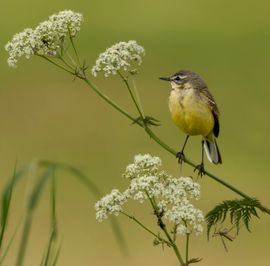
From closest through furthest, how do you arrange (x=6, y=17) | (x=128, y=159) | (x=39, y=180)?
(x=39, y=180), (x=128, y=159), (x=6, y=17)

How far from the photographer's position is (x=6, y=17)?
16219mm

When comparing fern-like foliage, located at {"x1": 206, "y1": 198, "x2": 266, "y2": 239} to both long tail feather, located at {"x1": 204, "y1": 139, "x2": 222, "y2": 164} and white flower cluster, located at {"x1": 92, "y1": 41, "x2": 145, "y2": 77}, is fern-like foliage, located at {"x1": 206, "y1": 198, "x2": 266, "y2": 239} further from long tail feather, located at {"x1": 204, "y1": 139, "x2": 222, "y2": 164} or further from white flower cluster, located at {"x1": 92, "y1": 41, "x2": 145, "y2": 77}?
long tail feather, located at {"x1": 204, "y1": 139, "x2": 222, "y2": 164}

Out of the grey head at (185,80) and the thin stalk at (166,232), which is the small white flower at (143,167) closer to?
the thin stalk at (166,232)

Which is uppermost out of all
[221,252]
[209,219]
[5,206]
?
[221,252]

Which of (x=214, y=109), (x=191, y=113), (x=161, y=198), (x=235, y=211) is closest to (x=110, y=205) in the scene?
(x=161, y=198)

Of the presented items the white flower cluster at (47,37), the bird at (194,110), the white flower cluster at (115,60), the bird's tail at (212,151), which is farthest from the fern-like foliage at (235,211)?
the bird's tail at (212,151)

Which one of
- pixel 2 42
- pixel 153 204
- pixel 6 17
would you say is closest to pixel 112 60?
pixel 153 204

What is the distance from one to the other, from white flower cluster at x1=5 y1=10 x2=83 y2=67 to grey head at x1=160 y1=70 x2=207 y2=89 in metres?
0.85

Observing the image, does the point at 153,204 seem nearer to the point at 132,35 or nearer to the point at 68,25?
the point at 68,25

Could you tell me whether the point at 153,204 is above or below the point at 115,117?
below

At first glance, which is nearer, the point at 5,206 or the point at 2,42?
the point at 5,206

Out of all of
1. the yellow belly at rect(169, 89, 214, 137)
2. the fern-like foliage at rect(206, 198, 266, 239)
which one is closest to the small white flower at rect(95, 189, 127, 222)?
the fern-like foliage at rect(206, 198, 266, 239)

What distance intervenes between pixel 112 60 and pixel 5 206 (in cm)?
76

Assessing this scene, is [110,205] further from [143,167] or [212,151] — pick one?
[212,151]
